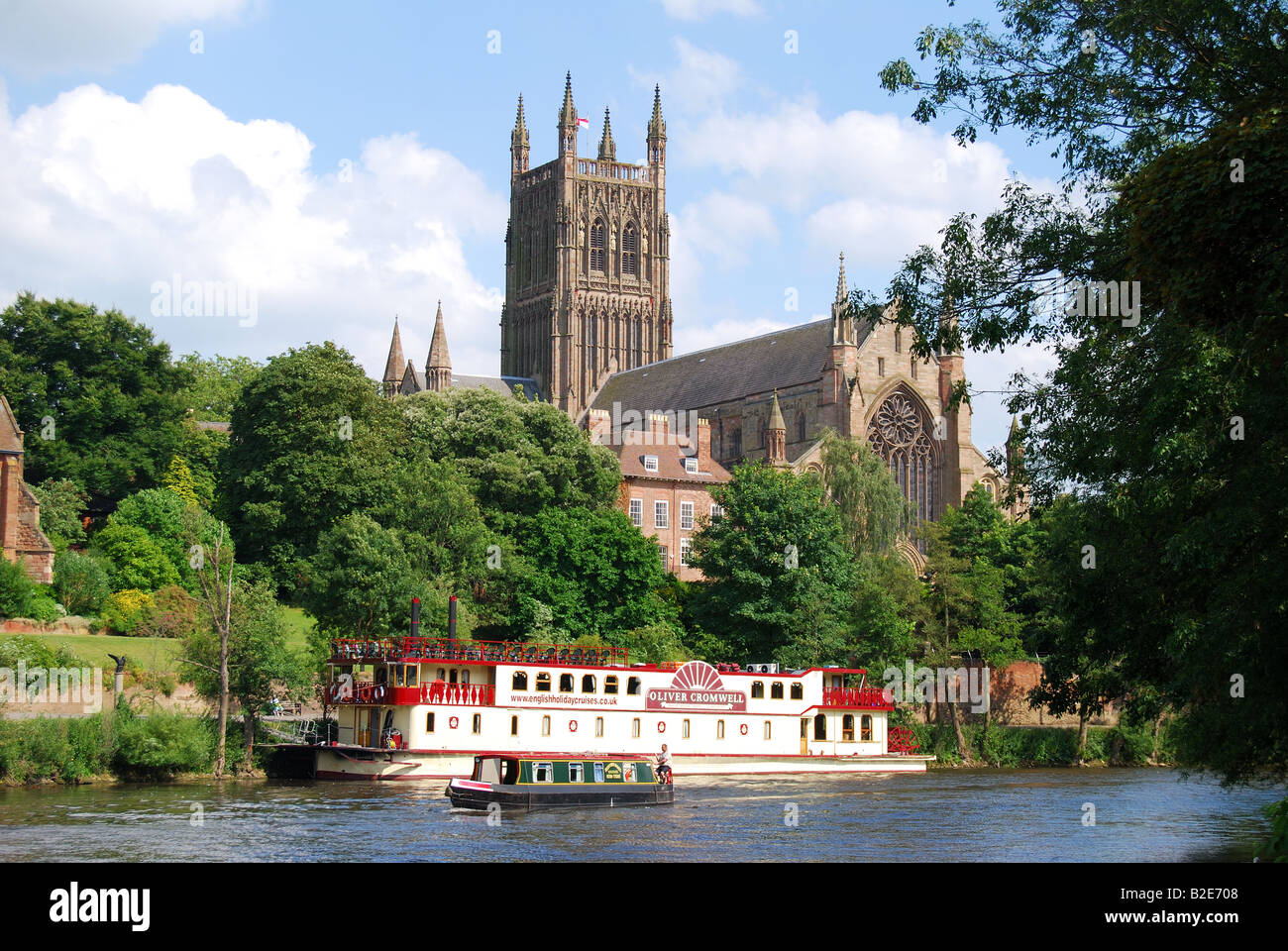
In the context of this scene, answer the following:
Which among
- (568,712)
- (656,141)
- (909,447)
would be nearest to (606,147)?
(656,141)

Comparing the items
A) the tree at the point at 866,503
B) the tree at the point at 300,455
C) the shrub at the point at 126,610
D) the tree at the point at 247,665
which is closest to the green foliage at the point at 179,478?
the tree at the point at 300,455

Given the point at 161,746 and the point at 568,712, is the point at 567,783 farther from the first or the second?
the point at 161,746

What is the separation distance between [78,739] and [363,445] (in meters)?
30.7

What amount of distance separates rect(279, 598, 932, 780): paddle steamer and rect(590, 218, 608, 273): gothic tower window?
85144mm

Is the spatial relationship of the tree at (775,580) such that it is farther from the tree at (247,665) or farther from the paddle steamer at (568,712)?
the tree at (247,665)

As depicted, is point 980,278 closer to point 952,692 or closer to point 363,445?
point 952,692

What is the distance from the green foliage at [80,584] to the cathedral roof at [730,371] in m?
51.8

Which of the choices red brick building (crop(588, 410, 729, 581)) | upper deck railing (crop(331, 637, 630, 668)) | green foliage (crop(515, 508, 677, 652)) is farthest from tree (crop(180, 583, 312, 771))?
red brick building (crop(588, 410, 729, 581))

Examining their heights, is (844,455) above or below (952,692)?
above

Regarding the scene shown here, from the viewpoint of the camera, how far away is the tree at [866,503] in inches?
2987

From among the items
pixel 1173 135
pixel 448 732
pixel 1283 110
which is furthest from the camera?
pixel 448 732

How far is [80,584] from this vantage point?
5906 centimetres

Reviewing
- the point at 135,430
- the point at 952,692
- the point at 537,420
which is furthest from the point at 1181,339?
the point at 135,430
